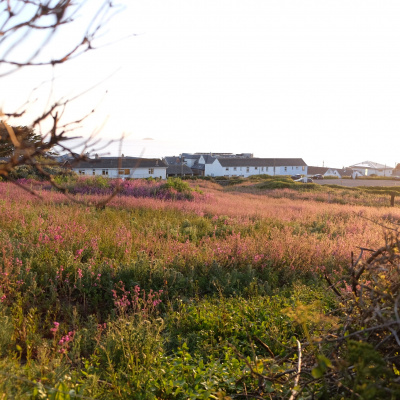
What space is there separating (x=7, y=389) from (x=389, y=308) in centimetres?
298

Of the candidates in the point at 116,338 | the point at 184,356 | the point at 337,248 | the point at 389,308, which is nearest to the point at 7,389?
the point at 116,338

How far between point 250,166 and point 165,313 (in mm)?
91197

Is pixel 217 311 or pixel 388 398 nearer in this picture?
pixel 388 398

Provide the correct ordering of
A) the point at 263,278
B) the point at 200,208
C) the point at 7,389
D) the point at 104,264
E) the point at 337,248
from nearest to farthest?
the point at 7,389
the point at 104,264
the point at 263,278
the point at 337,248
the point at 200,208

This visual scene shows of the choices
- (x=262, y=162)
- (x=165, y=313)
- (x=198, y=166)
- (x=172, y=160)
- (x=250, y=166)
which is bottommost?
(x=165, y=313)

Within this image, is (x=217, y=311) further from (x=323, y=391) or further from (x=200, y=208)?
(x=200, y=208)

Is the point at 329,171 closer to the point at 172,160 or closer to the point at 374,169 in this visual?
the point at 374,169

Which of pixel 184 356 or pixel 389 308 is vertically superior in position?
pixel 389 308

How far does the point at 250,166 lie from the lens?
94750mm

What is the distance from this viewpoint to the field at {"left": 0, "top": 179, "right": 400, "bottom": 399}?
309 centimetres

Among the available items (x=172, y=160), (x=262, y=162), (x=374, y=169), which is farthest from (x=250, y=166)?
(x=374, y=169)

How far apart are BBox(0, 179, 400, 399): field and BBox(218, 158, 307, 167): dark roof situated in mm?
83164

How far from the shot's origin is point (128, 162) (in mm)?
71875

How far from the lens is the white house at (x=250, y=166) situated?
304 feet
